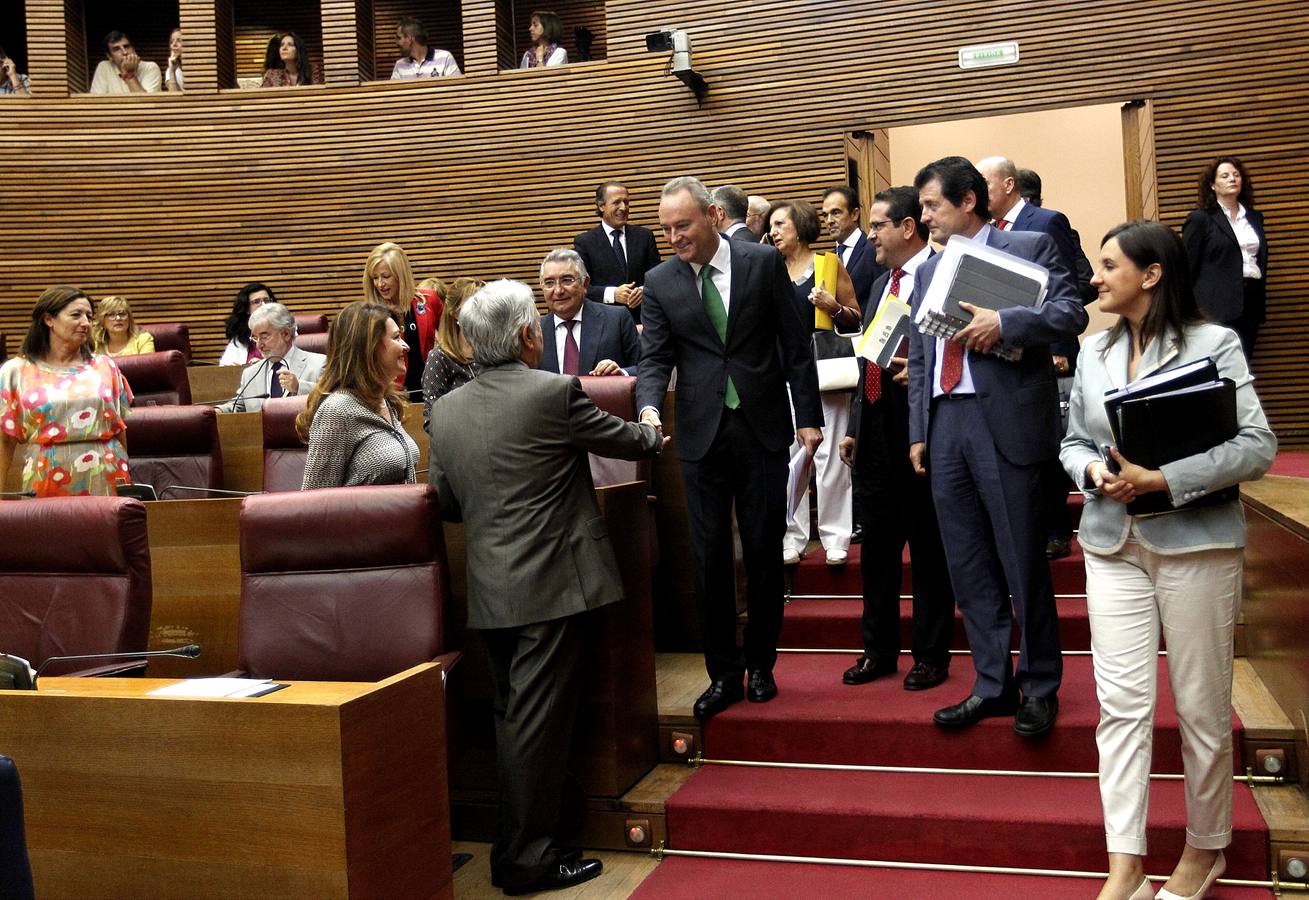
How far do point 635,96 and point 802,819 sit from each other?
18.2 feet

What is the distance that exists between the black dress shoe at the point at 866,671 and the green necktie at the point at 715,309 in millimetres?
809

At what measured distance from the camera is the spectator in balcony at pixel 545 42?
304 inches

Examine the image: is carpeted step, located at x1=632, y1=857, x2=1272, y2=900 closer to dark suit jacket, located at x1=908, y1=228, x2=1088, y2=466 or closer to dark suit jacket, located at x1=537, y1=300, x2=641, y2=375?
dark suit jacket, located at x1=908, y1=228, x2=1088, y2=466

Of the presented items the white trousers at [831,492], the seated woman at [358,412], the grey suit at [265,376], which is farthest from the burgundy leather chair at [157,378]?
the white trousers at [831,492]

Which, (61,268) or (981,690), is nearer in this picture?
(981,690)

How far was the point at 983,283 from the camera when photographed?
2643 millimetres

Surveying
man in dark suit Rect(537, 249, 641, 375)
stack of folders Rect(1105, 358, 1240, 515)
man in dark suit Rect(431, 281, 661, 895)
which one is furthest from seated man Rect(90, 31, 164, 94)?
stack of folders Rect(1105, 358, 1240, 515)

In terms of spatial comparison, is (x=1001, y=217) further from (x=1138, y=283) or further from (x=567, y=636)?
(x=567, y=636)

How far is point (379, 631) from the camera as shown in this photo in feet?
7.79

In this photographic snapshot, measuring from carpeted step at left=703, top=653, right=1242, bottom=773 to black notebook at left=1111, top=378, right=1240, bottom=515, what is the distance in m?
0.83

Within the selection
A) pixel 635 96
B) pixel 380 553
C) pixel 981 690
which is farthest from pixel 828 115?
pixel 380 553

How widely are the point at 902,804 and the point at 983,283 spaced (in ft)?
3.90

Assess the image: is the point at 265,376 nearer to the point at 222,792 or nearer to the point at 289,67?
the point at 222,792

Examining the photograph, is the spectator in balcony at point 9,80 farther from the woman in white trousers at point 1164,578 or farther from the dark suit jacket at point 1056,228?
the woman in white trousers at point 1164,578
